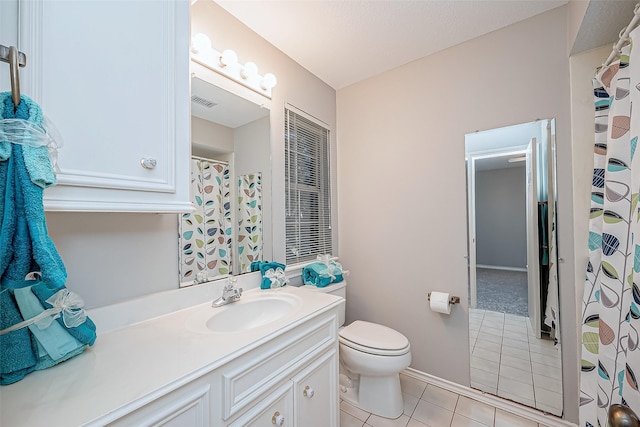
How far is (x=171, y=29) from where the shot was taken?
87 centimetres

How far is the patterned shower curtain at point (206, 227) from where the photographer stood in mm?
1186

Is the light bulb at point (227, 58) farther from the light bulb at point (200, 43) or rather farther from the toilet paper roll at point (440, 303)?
the toilet paper roll at point (440, 303)

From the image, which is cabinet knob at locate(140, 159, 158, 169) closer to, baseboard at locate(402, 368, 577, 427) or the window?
the window

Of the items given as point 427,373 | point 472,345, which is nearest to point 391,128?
point 472,345

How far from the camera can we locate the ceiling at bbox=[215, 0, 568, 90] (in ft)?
4.51

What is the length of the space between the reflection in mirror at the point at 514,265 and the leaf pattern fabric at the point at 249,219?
1391mm

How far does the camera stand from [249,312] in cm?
124

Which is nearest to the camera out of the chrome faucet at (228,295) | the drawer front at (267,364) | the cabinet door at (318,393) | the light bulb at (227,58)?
the drawer front at (267,364)

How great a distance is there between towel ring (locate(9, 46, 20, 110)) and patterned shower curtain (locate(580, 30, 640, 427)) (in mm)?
1618

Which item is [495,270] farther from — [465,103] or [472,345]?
[465,103]

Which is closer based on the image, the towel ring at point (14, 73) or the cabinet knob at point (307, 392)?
the towel ring at point (14, 73)

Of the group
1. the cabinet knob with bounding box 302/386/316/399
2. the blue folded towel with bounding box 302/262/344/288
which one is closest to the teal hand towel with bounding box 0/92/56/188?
the cabinet knob with bounding box 302/386/316/399

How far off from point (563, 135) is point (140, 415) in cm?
216

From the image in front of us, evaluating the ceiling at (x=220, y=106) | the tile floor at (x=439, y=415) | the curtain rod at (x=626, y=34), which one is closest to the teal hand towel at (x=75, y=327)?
the ceiling at (x=220, y=106)
